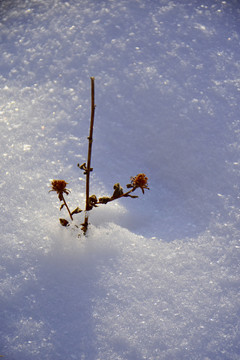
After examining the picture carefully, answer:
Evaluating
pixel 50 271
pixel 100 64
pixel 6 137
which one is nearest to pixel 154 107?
pixel 100 64

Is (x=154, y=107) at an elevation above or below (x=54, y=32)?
below

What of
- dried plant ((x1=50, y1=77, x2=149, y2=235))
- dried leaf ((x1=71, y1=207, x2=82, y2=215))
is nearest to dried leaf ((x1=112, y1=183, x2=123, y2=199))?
dried plant ((x1=50, y1=77, x2=149, y2=235))

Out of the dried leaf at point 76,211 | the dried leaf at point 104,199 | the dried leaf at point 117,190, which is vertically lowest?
the dried leaf at point 76,211

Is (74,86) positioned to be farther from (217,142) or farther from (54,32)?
(217,142)

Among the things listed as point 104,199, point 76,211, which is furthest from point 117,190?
point 76,211

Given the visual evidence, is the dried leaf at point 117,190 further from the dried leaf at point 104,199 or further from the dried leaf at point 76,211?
the dried leaf at point 76,211

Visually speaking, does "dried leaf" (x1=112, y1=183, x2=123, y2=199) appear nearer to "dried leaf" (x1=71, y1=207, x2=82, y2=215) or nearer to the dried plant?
the dried plant

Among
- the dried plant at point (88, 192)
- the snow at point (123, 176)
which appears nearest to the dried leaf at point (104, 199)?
the dried plant at point (88, 192)

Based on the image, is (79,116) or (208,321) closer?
(208,321)
